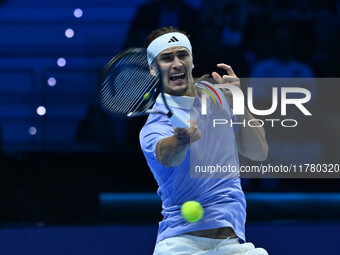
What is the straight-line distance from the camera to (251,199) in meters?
4.50

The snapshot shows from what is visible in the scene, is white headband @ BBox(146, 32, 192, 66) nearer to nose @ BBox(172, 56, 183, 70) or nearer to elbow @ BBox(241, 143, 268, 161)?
nose @ BBox(172, 56, 183, 70)

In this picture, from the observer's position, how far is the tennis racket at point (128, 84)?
2736 millimetres

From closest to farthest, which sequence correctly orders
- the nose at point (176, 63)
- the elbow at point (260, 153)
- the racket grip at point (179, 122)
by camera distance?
1. the racket grip at point (179, 122)
2. the nose at point (176, 63)
3. the elbow at point (260, 153)

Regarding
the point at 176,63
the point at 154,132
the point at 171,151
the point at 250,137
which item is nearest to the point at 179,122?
the point at 171,151

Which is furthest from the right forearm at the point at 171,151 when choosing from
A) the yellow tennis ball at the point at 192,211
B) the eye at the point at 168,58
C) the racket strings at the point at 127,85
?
the eye at the point at 168,58

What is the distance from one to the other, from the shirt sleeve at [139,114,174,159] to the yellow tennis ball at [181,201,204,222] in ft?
0.70

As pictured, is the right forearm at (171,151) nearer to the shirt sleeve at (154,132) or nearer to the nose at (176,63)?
the shirt sleeve at (154,132)

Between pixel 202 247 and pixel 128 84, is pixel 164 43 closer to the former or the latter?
pixel 128 84

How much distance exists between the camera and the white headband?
9.25ft

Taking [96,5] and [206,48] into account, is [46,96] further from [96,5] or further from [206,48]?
[206,48]

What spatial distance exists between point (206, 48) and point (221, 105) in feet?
6.39

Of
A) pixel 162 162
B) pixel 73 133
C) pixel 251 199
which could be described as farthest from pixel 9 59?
pixel 162 162

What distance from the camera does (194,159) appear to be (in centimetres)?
268

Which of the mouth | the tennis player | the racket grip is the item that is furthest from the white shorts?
the mouth
